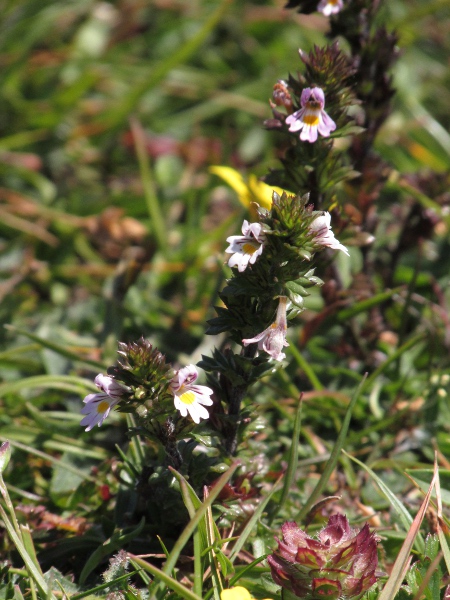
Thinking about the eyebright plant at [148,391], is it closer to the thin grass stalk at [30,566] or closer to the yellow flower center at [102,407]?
the yellow flower center at [102,407]

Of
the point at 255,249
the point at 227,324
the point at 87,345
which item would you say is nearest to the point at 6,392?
the point at 87,345

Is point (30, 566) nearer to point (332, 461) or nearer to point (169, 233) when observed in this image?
point (332, 461)

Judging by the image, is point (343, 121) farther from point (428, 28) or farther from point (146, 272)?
point (428, 28)

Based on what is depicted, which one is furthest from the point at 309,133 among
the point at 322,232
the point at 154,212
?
the point at 154,212

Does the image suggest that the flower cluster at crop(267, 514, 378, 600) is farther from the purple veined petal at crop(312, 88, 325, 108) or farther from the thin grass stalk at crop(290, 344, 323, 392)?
the purple veined petal at crop(312, 88, 325, 108)

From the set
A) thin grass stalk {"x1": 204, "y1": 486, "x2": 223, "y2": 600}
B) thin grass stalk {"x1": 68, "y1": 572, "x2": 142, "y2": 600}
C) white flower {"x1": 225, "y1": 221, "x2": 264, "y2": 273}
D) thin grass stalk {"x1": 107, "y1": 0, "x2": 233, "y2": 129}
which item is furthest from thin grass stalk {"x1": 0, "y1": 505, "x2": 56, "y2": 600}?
thin grass stalk {"x1": 107, "y1": 0, "x2": 233, "y2": 129}
